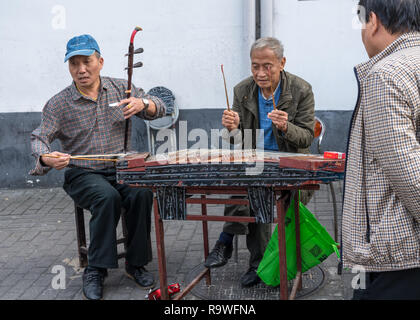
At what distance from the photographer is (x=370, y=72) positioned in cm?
193

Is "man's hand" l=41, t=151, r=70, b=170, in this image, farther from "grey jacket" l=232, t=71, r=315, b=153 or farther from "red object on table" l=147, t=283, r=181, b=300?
"grey jacket" l=232, t=71, r=315, b=153

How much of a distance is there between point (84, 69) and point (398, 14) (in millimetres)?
2418

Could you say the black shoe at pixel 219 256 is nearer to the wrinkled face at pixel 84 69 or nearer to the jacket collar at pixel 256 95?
the jacket collar at pixel 256 95

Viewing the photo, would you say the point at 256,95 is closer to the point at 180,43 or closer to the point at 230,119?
the point at 230,119

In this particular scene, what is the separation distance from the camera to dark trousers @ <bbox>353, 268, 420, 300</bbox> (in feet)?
6.45

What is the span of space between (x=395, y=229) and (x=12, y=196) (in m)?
5.30

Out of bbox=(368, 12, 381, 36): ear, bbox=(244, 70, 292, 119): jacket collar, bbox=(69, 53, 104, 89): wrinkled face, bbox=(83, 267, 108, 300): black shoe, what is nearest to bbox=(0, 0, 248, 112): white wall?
bbox=(69, 53, 104, 89): wrinkled face

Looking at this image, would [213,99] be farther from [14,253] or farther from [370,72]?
[370,72]

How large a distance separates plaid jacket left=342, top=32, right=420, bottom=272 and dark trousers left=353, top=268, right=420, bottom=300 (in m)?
0.04

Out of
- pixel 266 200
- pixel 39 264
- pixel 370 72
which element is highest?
pixel 370 72

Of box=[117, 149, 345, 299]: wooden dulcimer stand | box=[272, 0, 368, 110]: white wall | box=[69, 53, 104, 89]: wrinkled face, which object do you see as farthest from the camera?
box=[272, 0, 368, 110]: white wall

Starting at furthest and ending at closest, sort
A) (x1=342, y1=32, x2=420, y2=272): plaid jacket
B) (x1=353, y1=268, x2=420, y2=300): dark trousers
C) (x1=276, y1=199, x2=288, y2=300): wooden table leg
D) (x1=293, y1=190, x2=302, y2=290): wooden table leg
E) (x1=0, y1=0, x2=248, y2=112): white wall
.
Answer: (x1=0, y1=0, x2=248, y2=112): white wall → (x1=293, y1=190, x2=302, y2=290): wooden table leg → (x1=276, y1=199, x2=288, y2=300): wooden table leg → (x1=353, y1=268, x2=420, y2=300): dark trousers → (x1=342, y1=32, x2=420, y2=272): plaid jacket

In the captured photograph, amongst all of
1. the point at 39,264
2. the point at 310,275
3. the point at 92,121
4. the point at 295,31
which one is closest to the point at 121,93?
the point at 92,121

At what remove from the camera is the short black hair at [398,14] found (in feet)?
6.32
